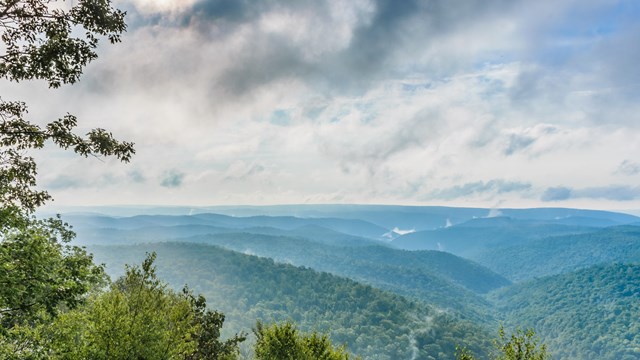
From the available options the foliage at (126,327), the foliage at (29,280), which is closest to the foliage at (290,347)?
the foliage at (126,327)

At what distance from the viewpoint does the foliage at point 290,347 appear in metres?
30.0

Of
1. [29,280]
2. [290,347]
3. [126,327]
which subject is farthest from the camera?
[290,347]

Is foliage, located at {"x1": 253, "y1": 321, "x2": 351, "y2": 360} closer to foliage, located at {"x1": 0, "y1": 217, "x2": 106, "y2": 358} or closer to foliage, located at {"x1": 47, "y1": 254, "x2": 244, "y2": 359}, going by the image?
foliage, located at {"x1": 47, "y1": 254, "x2": 244, "y2": 359}

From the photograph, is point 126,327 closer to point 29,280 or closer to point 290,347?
point 29,280

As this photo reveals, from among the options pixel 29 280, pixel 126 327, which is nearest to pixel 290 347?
pixel 126 327

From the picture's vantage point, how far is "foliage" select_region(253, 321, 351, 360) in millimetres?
29969

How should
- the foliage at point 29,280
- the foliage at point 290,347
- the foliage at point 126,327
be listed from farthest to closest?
the foliage at point 290,347
the foliage at point 126,327
the foliage at point 29,280

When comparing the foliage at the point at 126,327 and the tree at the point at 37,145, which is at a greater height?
the tree at the point at 37,145

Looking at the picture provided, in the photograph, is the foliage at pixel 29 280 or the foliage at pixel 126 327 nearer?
the foliage at pixel 29 280

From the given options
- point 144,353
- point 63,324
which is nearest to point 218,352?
point 144,353

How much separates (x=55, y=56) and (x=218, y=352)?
79.8ft

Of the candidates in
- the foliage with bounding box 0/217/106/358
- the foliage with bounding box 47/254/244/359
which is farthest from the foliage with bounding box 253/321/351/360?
the foliage with bounding box 0/217/106/358

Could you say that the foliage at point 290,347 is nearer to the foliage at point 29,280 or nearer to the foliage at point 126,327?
the foliage at point 126,327

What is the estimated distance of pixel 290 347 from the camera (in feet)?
100
